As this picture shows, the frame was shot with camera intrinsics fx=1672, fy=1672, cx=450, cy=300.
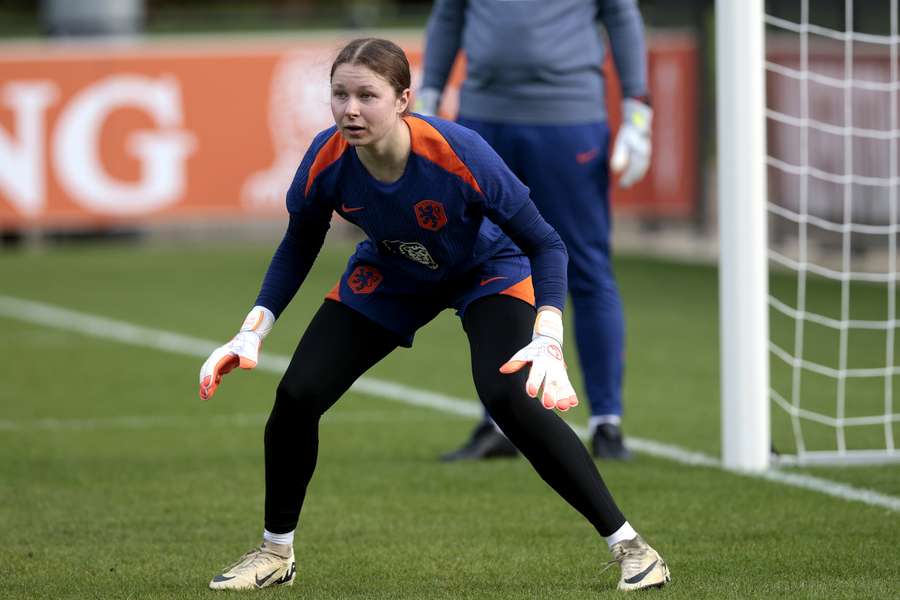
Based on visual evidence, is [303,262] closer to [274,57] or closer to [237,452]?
[237,452]

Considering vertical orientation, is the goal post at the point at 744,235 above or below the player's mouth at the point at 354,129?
below

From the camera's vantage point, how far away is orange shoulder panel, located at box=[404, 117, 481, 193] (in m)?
4.19

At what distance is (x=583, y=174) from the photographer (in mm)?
6262

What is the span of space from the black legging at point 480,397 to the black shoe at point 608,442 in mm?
1927

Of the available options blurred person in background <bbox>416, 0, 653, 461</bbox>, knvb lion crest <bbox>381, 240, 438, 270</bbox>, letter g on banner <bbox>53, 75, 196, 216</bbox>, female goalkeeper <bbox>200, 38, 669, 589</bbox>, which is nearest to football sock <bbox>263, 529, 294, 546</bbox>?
female goalkeeper <bbox>200, 38, 669, 589</bbox>

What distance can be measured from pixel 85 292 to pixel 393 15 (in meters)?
7.13

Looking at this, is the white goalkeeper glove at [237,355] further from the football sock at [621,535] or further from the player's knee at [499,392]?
the football sock at [621,535]

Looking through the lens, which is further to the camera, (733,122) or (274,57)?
(274,57)

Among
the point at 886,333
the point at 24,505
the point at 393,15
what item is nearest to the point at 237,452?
the point at 24,505

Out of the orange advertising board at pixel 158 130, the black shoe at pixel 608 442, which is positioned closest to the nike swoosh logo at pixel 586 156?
the black shoe at pixel 608 442

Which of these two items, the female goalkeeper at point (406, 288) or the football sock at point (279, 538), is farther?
the football sock at point (279, 538)

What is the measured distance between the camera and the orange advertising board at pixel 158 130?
51.0ft

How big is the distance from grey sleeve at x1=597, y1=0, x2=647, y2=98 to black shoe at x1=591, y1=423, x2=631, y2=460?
129 cm

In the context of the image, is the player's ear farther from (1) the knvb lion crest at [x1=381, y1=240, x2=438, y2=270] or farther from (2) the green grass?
(2) the green grass
